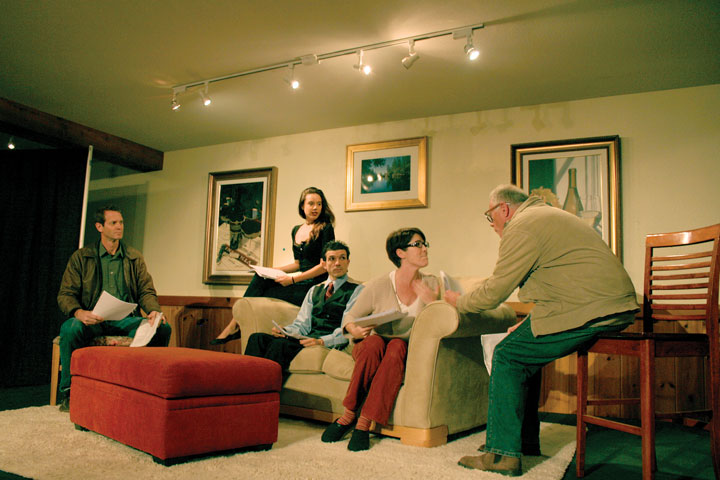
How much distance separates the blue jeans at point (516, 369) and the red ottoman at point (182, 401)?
1097 mm

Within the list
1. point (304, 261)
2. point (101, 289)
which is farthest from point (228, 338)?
point (101, 289)

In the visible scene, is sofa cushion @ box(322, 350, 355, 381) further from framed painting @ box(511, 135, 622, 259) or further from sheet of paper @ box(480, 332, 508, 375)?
framed painting @ box(511, 135, 622, 259)

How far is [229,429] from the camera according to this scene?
7.99 feet

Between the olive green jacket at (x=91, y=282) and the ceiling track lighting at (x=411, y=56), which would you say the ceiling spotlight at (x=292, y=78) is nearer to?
the ceiling track lighting at (x=411, y=56)

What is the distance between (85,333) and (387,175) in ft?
9.12

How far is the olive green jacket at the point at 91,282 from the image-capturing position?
3.74 m

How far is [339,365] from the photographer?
3123 millimetres

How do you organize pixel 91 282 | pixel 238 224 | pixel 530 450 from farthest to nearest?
pixel 238 224 < pixel 91 282 < pixel 530 450

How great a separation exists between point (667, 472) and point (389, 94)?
313cm

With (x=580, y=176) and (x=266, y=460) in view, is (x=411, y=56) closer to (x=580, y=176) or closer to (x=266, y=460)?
(x=580, y=176)

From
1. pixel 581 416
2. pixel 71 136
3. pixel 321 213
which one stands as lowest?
pixel 581 416

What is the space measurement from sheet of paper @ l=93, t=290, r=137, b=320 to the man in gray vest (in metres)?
0.92

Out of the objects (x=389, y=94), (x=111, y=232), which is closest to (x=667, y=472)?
(x=389, y=94)

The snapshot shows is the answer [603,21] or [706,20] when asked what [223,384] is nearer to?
[603,21]
